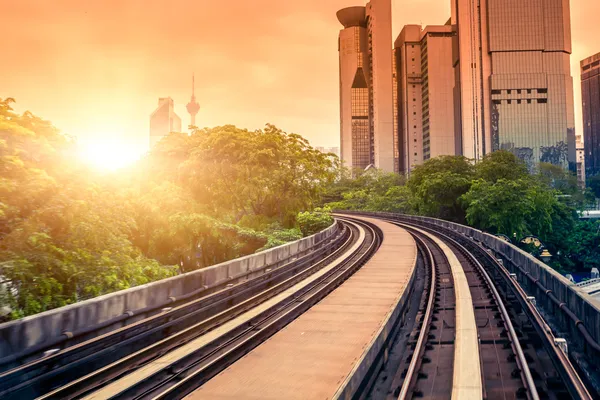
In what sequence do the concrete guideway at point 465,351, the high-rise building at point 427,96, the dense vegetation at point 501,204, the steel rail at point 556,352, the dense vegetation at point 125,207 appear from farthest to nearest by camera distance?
the high-rise building at point 427,96, the dense vegetation at point 501,204, the dense vegetation at point 125,207, the steel rail at point 556,352, the concrete guideway at point 465,351

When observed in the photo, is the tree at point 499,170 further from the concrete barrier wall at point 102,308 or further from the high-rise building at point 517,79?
the high-rise building at point 517,79

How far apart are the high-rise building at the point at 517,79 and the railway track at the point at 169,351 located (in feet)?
487

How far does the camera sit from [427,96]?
587 feet

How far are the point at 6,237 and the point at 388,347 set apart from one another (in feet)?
33.5

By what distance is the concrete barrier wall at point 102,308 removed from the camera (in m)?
7.66

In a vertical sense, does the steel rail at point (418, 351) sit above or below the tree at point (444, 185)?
below

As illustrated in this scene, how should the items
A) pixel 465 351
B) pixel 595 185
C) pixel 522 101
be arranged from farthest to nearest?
pixel 595 185 → pixel 522 101 → pixel 465 351

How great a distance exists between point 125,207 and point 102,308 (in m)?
7.07

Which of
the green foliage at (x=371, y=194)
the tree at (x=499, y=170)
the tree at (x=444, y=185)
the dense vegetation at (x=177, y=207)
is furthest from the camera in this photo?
the green foliage at (x=371, y=194)

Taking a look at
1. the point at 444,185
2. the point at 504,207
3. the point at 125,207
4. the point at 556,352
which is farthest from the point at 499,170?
the point at 125,207

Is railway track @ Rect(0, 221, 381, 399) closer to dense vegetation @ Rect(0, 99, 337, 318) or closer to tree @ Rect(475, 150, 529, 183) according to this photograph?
dense vegetation @ Rect(0, 99, 337, 318)

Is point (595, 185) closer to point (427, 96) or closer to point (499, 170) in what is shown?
point (427, 96)

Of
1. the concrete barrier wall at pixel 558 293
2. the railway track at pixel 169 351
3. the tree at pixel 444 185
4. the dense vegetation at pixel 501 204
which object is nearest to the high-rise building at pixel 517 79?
the dense vegetation at pixel 501 204

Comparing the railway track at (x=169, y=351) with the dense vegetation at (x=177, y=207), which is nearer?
the railway track at (x=169, y=351)
